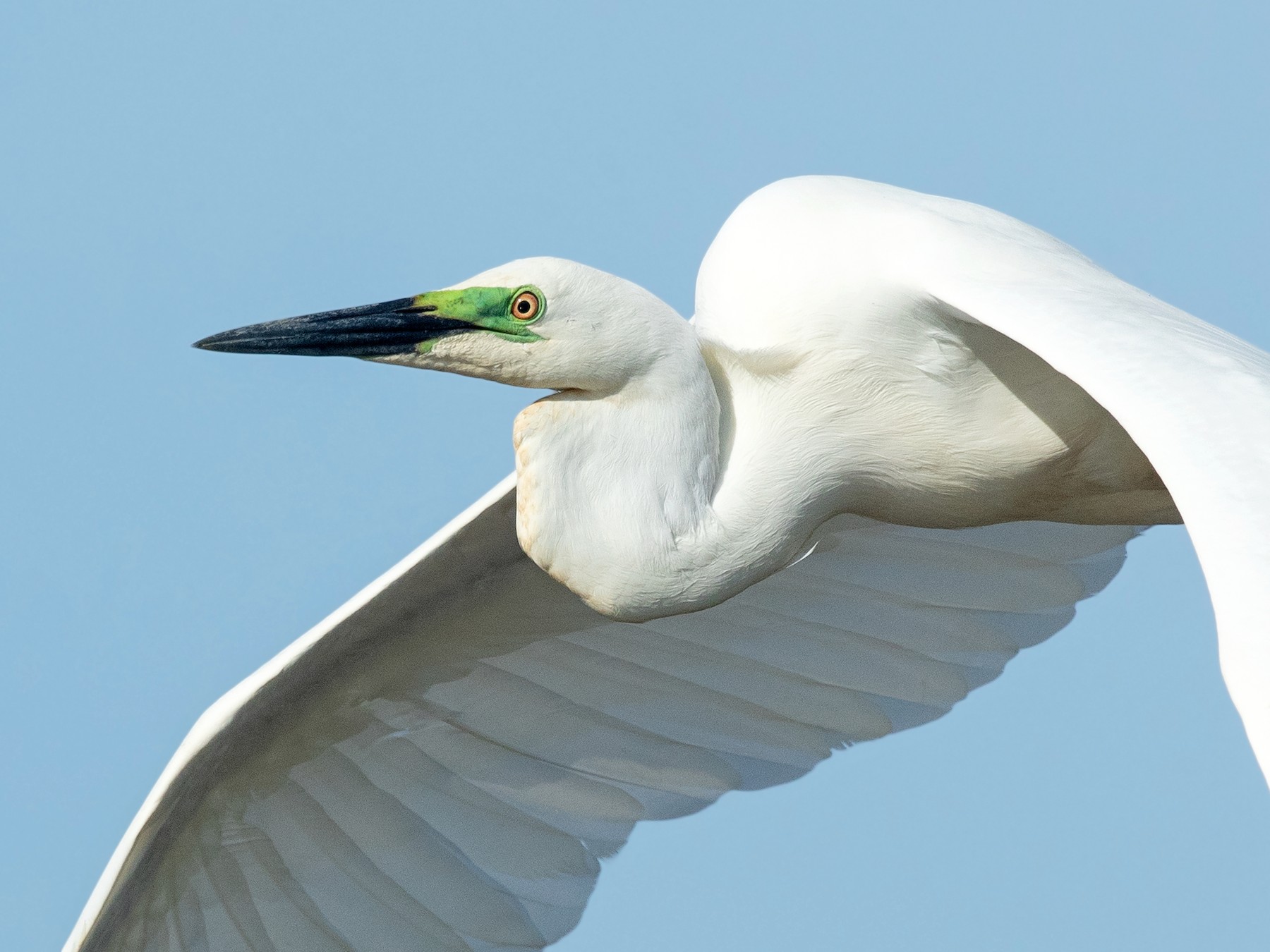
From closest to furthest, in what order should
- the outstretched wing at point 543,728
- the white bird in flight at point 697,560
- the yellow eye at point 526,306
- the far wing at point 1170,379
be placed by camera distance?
1. the far wing at point 1170,379
2. the white bird in flight at point 697,560
3. the yellow eye at point 526,306
4. the outstretched wing at point 543,728

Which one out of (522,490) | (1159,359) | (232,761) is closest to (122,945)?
(232,761)

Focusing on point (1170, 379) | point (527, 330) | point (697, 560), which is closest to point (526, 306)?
point (527, 330)

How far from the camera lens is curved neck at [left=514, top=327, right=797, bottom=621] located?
254 inches

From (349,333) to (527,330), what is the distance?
50 cm

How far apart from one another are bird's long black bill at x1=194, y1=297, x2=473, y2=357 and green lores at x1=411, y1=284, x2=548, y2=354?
2 cm

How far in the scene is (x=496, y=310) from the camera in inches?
258

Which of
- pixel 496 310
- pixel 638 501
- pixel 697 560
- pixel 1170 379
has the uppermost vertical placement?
pixel 496 310

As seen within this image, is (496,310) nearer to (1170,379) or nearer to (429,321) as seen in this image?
(429,321)

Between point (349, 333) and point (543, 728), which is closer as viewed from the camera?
point (349, 333)

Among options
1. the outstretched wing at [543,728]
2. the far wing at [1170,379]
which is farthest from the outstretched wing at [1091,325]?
the outstretched wing at [543,728]

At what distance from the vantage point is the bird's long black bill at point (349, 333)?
6.55 meters

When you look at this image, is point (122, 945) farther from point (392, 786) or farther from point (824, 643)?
point (824, 643)

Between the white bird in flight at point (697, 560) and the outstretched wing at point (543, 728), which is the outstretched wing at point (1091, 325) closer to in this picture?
the white bird in flight at point (697, 560)

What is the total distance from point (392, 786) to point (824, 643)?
5.30 feet
